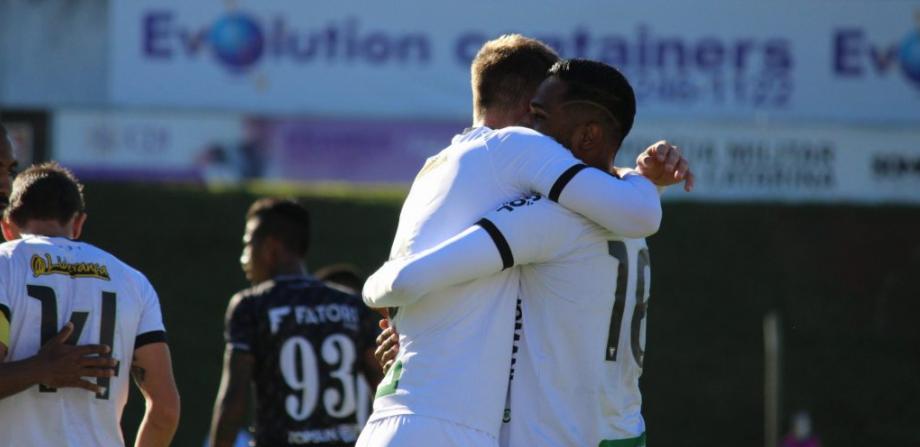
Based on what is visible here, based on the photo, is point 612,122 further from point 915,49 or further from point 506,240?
point 915,49

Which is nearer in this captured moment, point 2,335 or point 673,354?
point 2,335

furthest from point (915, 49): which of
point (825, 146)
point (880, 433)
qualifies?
point (880, 433)

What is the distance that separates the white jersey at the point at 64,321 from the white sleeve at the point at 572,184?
1.55 meters

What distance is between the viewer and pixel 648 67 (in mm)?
21953

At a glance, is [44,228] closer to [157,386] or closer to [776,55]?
[157,386]

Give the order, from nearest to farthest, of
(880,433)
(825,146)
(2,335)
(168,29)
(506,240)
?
(506,240) → (2,335) → (880,433) → (825,146) → (168,29)

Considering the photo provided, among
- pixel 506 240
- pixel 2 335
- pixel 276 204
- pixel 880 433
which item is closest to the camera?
pixel 506 240

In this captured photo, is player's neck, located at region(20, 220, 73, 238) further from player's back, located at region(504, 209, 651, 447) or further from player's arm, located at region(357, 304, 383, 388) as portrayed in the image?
player's arm, located at region(357, 304, 383, 388)

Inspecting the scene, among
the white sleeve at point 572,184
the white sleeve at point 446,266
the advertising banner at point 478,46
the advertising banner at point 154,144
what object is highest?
the advertising banner at point 478,46

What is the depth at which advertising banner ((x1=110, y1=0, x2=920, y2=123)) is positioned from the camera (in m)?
21.6

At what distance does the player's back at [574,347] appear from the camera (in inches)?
159

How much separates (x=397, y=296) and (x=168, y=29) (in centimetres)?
1809

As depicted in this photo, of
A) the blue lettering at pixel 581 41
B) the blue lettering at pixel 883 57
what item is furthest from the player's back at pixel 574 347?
the blue lettering at pixel 883 57

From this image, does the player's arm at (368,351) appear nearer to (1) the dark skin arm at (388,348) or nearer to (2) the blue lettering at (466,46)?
(1) the dark skin arm at (388,348)
